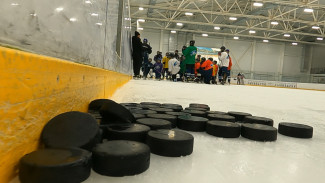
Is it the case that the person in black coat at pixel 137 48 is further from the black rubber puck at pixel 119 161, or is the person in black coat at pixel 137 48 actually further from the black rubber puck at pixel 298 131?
the black rubber puck at pixel 119 161

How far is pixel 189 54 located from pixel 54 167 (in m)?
8.92

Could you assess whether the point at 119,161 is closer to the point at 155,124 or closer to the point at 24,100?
the point at 24,100

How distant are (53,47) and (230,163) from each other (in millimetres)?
672

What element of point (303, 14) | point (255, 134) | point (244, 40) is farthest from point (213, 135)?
point (244, 40)

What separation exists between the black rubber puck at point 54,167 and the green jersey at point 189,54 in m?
8.62

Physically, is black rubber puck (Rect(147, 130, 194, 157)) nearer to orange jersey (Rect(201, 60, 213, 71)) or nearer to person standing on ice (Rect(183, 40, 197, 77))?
person standing on ice (Rect(183, 40, 197, 77))

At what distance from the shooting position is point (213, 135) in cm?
107

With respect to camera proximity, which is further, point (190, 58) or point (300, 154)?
point (190, 58)

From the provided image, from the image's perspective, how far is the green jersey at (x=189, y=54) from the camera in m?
8.95

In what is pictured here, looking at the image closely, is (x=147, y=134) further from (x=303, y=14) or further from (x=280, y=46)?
(x=280, y=46)

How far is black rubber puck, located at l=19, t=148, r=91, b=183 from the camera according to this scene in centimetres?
49

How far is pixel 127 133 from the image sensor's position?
793mm

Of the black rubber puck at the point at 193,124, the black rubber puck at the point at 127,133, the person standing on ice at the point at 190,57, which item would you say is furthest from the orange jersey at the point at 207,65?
the black rubber puck at the point at 127,133

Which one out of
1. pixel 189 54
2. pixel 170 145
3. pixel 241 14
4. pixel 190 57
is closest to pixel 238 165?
pixel 170 145
